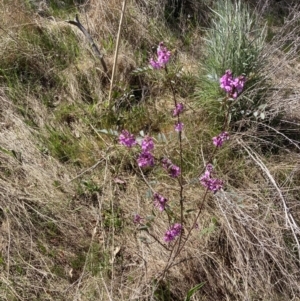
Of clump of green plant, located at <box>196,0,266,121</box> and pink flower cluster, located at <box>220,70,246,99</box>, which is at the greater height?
pink flower cluster, located at <box>220,70,246,99</box>

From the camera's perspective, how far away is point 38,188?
2734mm

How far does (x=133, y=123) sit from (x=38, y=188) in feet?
2.71

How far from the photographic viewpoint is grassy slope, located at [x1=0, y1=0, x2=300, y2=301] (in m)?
2.37

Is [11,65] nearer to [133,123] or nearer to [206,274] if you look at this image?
[133,123]

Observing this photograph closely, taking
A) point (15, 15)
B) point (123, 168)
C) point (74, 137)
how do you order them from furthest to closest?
point (15, 15) < point (74, 137) < point (123, 168)

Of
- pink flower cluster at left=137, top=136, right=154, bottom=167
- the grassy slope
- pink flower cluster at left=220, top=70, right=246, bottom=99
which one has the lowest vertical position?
the grassy slope

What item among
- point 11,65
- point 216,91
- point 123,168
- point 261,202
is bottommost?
point 261,202

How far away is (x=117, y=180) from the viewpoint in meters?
2.79

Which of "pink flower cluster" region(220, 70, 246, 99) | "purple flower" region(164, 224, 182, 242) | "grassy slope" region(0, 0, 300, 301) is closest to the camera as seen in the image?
"pink flower cluster" region(220, 70, 246, 99)

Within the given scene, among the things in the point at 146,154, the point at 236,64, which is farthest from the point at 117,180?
the point at 236,64

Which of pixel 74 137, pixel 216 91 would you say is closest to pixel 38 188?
pixel 74 137

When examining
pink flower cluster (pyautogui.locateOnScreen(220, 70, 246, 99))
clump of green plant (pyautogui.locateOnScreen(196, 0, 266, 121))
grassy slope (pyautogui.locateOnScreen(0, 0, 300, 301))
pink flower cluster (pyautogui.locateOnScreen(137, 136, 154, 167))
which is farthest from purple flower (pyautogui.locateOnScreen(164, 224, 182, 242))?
clump of green plant (pyautogui.locateOnScreen(196, 0, 266, 121))

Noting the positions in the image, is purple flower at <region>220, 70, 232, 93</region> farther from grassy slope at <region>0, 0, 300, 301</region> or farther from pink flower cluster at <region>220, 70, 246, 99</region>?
grassy slope at <region>0, 0, 300, 301</region>

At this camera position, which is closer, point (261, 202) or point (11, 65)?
point (261, 202)
